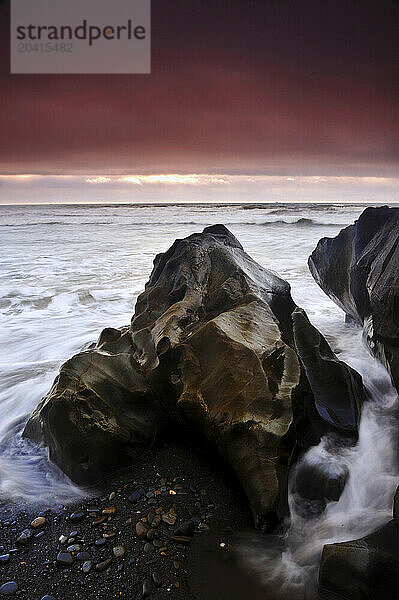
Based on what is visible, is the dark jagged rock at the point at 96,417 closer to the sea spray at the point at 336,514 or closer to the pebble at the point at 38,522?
the pebble at the point at 38,522

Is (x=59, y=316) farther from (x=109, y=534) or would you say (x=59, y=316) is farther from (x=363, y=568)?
(x=363, y=568)

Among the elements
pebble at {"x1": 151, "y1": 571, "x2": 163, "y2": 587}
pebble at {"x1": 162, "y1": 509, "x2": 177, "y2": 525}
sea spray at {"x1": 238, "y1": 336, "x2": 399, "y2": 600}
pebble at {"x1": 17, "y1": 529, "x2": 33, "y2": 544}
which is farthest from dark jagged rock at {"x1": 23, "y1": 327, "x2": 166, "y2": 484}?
sea spray at {"x1": 238, "y1": 336, "x2": 399, "y2": 600}

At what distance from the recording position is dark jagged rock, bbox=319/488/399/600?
5.67ft

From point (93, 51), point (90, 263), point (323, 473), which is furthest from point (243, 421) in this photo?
point (90, 263)

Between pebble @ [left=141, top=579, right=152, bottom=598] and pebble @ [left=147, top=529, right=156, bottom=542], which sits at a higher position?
pebble @ [left=147, top=529, right=156, bottom=542]

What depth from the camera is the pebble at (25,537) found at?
2072mm

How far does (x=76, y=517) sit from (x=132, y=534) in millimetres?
325

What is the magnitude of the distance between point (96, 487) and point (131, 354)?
944 millimetres

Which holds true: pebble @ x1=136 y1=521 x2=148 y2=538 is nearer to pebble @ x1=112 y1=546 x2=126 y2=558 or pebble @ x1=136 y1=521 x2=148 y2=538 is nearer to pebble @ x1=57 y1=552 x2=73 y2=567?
pebble @ x1=112 y1=546 x2=126 y2=558

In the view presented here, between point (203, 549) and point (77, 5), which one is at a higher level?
point (77, 5)

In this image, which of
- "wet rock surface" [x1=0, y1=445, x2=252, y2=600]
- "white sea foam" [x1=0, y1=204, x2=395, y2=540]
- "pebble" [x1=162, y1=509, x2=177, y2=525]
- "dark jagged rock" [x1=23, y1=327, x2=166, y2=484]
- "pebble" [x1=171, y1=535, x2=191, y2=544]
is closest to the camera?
"wet rock surface" [x1=0, y1=445, x2=252, y2=600]

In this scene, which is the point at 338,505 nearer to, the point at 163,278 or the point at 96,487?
the point at 96,487

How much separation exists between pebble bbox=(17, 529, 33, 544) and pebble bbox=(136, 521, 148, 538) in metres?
0.52

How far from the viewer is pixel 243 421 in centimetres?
231
